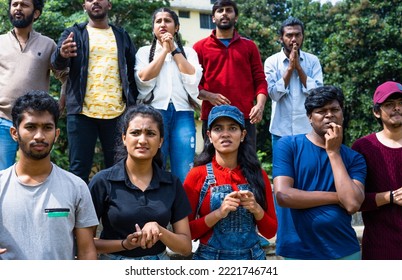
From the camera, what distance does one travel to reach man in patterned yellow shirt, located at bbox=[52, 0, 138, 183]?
5.04 m

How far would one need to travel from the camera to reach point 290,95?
589 centimetres

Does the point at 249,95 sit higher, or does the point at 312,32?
the point at 312,32

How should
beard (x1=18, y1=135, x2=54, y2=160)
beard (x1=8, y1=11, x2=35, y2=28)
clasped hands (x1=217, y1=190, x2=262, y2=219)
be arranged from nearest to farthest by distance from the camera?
beard (x1=18, y1=135, x2=54, y2=160)
clasped hands (x1=217, y1=190, x2=262, y2=219)
beard (x1=8, y1=11, x2=35, y2=28)

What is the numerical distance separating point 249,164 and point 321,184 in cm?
56

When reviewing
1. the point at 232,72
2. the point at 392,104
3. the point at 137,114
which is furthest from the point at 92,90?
the point at 392,104

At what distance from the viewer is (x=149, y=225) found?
3469 mm

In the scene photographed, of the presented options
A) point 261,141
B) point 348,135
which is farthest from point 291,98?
point 261,141

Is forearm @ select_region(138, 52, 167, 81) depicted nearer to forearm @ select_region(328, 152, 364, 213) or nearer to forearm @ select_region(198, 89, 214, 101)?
forearm @ select_region(198, 89, 214, 101)

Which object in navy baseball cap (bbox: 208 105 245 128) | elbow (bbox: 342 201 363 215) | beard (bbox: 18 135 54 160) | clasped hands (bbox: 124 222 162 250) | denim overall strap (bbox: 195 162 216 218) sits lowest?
clasped hands (bbox: 124 222 162 250)

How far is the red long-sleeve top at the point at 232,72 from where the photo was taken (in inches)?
219

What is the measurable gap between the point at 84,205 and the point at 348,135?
50.3 ft

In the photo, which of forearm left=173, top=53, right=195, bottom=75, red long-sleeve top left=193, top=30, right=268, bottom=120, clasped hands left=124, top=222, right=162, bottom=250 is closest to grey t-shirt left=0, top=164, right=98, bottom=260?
clasped hands left=124, top=222, right=162, bottom=250

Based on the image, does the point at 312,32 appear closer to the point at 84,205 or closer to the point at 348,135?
the point at 348,135

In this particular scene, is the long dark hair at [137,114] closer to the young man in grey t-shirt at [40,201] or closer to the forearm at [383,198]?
the young man in grey t-shirt at [40,201]
